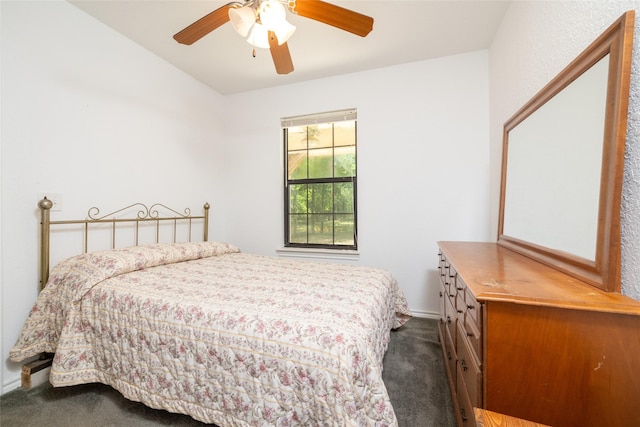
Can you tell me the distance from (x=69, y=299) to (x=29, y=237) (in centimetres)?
56

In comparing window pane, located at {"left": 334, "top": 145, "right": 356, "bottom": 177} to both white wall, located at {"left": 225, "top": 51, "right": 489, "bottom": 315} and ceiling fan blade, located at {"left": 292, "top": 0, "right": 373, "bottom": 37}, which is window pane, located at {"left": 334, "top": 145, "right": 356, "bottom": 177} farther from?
ceiling fan blade, located at {"left": 292, "top": 0, "right": 373, "bottom": 37}

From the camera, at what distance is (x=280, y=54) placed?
66.5 inches

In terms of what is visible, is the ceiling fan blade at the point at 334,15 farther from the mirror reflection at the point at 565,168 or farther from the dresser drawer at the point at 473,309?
the dresser drawer at the point at 473,309

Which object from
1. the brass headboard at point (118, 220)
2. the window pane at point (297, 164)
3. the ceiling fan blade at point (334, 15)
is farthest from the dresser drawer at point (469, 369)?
the brass headboard at point (118, 220)

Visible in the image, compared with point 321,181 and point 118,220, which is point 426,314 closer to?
point 321,181

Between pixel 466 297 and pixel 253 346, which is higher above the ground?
pixel 466 297

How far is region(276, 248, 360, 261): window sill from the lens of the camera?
116 inches

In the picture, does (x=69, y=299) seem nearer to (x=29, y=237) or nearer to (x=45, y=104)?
(x=29, y=237)

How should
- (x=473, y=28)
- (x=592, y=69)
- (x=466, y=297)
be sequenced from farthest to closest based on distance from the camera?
1. (x=473, y=28)
2. (x=466, y=297)
3. (x=592, y=69)

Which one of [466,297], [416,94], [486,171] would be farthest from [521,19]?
[466,297]

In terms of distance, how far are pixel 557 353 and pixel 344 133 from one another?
2680mm

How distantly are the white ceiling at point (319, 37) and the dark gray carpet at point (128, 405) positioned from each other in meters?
2.65

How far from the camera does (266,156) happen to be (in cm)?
328

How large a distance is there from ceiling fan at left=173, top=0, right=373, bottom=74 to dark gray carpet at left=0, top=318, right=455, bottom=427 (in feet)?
7.03
